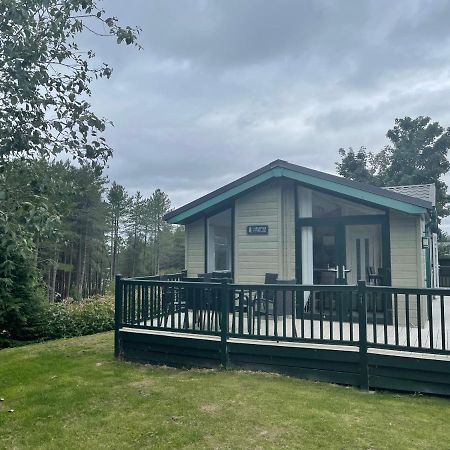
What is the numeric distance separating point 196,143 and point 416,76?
31.6ft

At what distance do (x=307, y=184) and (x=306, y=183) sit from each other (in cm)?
12

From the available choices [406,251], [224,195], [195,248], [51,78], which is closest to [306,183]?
[224,195]

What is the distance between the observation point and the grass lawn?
10.9 ft

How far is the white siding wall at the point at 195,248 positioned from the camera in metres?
9.38

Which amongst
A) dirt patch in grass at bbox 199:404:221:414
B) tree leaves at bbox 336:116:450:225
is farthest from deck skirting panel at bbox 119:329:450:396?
tree leaves at bbox 336:116:450:225

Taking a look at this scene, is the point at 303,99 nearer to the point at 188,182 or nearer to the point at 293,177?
the point at 293,177

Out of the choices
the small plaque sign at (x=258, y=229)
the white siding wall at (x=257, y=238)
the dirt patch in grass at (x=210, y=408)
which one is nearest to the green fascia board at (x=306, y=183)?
the white siding wall at (x=257, y=238)

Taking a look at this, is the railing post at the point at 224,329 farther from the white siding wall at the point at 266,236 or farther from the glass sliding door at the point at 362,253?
the glass sliding door at the point at 362,253

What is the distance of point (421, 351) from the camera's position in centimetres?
436

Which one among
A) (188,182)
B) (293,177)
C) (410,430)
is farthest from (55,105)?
(188,182)

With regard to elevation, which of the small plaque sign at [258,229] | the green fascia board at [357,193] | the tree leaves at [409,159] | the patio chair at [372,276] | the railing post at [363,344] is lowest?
the railing post at [363,344]

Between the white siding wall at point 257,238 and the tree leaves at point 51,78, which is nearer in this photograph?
the tree leaves at point 51,78

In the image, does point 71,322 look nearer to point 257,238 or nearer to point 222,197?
point 222,197

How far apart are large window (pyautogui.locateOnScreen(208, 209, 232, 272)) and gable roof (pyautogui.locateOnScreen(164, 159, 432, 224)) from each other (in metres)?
0.49
